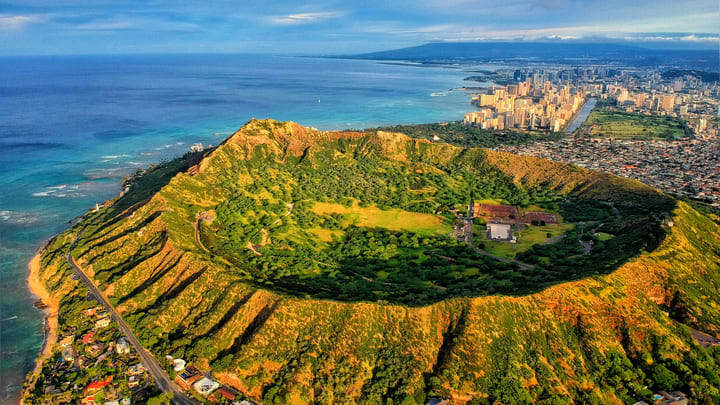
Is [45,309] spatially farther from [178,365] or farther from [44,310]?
[178,365]

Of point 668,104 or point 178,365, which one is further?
point 668,104

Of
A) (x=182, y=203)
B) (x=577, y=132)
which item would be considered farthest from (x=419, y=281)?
(x=577, y=132)

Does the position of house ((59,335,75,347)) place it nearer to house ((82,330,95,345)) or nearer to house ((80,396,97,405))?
house ((82,330,95,345))

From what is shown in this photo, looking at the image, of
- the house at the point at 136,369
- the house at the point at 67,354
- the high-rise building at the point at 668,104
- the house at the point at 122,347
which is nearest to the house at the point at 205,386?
the house at the point at 136,369

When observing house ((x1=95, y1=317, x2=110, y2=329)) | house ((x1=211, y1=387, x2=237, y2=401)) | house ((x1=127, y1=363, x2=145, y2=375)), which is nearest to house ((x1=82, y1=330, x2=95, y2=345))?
house ((x1=95, y1=317, x2=110, y2=329))

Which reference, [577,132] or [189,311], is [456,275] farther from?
[577,132]

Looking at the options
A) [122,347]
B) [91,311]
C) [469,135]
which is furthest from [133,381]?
[469,135]

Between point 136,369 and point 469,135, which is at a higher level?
point 469,135
